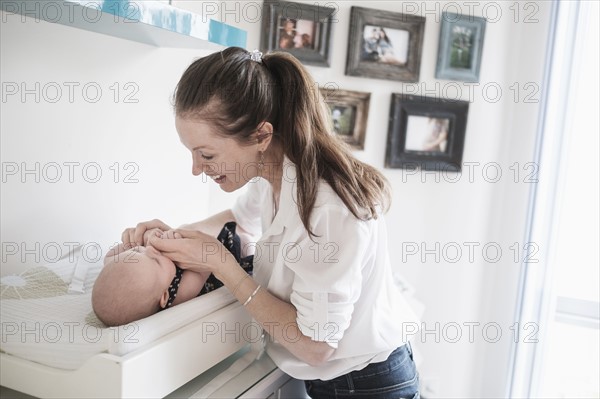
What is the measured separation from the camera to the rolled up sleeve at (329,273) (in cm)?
107

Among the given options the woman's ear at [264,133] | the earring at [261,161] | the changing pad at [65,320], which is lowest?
the changing pad at [65,320]

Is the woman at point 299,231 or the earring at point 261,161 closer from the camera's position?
the woman at point 299,231

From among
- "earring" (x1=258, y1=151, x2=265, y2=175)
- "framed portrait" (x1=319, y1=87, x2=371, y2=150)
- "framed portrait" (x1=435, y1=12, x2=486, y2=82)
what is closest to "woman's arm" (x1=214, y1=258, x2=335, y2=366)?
"earring" (x1=258, y1=151, x2=265, y2=175)

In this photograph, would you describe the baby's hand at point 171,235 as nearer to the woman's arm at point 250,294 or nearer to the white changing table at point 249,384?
the woman's arm at point 250,294

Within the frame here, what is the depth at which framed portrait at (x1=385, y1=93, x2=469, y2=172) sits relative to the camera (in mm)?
2152

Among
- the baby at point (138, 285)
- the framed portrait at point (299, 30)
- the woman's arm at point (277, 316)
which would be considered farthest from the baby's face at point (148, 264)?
the framed portrait at point (299, 30)

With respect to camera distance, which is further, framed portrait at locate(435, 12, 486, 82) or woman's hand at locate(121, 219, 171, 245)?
framed portrait at locate(435, 12, 486, 82)

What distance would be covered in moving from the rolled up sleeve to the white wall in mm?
694

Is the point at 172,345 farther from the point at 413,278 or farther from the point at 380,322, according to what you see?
the point at 413,278

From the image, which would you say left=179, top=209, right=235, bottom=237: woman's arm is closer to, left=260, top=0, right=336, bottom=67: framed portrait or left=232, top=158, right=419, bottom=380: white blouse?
left=232, top=158, right=419, bottom=380: white blouse

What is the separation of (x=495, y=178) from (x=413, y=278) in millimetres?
512

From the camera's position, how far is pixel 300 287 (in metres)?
1.10

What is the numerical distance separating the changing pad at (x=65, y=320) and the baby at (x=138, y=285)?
0.04 meters

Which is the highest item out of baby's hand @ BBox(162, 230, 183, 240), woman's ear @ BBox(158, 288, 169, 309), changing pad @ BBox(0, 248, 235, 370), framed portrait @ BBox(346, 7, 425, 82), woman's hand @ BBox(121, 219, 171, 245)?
framed portrait @ BBox(346, 7, 425, 82)
